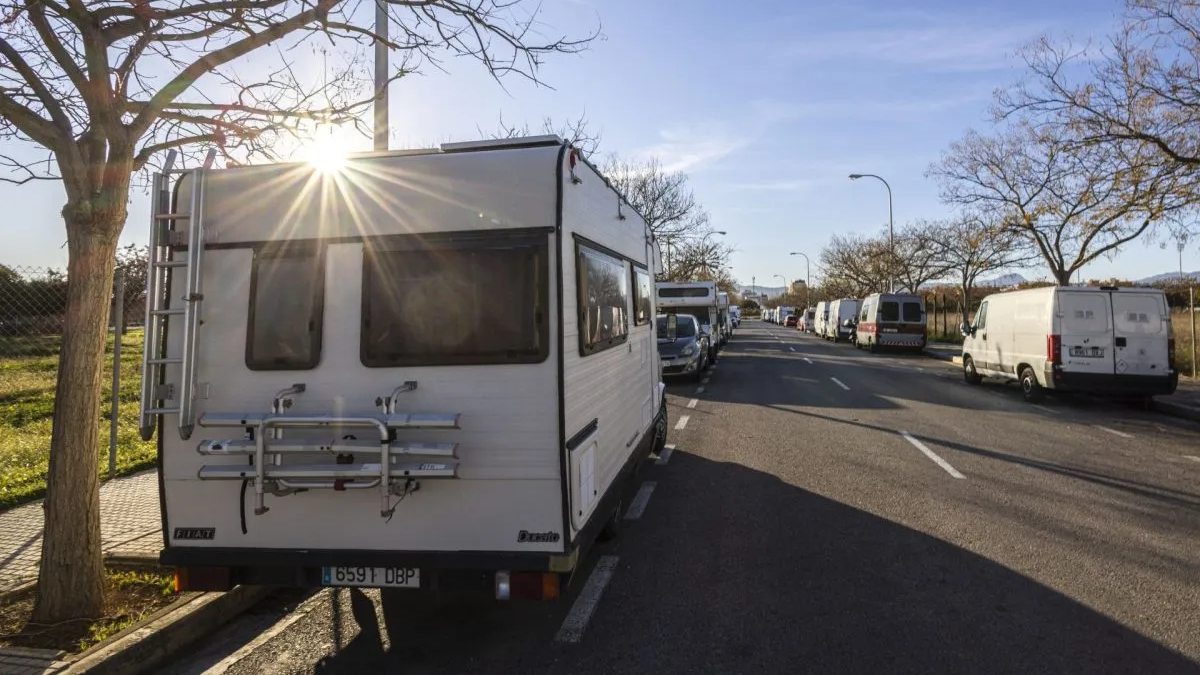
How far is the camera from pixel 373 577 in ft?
13.0

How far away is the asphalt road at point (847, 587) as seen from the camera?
3.96m

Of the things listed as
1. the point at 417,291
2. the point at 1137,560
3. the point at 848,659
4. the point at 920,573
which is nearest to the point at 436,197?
the point at 417,291

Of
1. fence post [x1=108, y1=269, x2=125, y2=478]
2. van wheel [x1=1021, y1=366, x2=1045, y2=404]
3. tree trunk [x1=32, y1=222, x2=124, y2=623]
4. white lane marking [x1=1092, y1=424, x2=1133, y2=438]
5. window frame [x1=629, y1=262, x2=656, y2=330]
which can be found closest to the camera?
tree trunk [x1=32, y1=222, x2=124, y2=623]

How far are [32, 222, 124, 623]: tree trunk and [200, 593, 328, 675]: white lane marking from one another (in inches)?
36.9

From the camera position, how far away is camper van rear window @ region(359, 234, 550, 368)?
12.6ft

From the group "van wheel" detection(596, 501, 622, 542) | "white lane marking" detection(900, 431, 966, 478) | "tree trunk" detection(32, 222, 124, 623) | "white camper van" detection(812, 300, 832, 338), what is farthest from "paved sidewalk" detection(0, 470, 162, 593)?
"white camper van" detection(812, 300, 832, 338)

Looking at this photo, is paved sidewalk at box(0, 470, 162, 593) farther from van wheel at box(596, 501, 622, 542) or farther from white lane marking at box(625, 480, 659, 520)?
white lane marking at box(625, 480, 659, 520)

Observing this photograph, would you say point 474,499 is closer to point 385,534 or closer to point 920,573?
point 385,534

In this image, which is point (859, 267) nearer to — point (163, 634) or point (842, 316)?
point (842, 316)

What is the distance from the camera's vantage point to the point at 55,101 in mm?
4309

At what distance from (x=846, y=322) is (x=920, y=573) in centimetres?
3671

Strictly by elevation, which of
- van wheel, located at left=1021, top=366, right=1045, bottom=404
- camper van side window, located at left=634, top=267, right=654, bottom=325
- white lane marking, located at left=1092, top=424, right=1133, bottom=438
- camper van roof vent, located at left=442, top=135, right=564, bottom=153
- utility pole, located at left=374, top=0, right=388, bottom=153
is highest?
utility pole, located at left=374, top=0, right=388, bottom=153

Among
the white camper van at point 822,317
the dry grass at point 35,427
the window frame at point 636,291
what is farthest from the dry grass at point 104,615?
the white camper van at point 822,317

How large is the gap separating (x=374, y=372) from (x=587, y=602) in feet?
6.88
